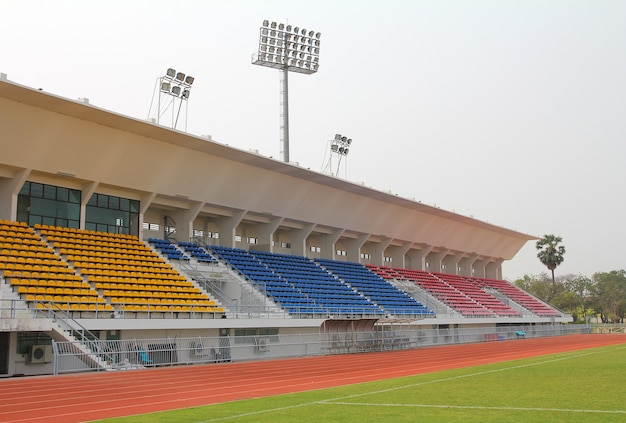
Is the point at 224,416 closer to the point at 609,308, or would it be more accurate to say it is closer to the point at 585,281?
the point at 609,308

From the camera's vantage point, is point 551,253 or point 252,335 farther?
point 551,253

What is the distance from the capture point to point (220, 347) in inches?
1133

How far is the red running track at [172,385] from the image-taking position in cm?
1446

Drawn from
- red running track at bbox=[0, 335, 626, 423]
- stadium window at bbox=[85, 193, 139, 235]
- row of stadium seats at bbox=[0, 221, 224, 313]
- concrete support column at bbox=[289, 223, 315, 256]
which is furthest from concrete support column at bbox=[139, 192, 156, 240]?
concrete support column at bbox=[289, 223, 315, 256]

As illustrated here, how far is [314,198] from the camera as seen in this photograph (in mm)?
45500

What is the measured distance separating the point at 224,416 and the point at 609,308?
108 meters

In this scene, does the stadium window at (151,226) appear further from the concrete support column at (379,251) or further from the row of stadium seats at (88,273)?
the concrete support column at (379,251)

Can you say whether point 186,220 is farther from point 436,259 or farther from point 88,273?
point 436,259

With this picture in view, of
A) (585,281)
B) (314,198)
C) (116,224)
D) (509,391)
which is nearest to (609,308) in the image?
(585,281)

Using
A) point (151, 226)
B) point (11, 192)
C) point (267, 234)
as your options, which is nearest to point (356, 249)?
point (267, 234)

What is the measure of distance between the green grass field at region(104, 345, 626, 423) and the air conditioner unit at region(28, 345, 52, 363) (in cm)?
1238

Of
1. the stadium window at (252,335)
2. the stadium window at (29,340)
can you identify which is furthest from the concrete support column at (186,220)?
the stadium window at (29,340)

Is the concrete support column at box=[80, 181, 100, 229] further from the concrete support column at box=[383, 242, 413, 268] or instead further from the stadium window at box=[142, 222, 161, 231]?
the concrete support column at box=[383, 242, 413, 268]

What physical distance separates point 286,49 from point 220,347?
89.4ft
